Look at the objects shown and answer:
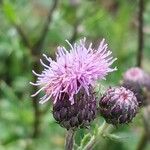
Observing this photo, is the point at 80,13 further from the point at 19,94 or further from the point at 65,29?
the point at 19,94

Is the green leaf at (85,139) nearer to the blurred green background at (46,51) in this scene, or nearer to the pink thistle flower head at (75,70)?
the pink thistle flower head at (75,70)

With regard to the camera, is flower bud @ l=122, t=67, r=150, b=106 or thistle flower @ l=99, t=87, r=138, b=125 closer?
thistle flower @ l=99, t=87, r=138, b=125

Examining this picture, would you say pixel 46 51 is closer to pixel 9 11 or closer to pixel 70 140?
pixel 9 11

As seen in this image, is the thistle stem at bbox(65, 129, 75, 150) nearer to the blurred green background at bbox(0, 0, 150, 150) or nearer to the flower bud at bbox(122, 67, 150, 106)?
the flower bud at bbox(122, 67, 150, 106)

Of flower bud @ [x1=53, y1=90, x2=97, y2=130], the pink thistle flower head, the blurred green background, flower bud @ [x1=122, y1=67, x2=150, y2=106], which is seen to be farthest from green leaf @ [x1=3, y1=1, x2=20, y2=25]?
flower bud @ [x1=53, y1=90, x2=97, y2=130]

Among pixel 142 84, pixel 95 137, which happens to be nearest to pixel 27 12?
pixel 142 84
